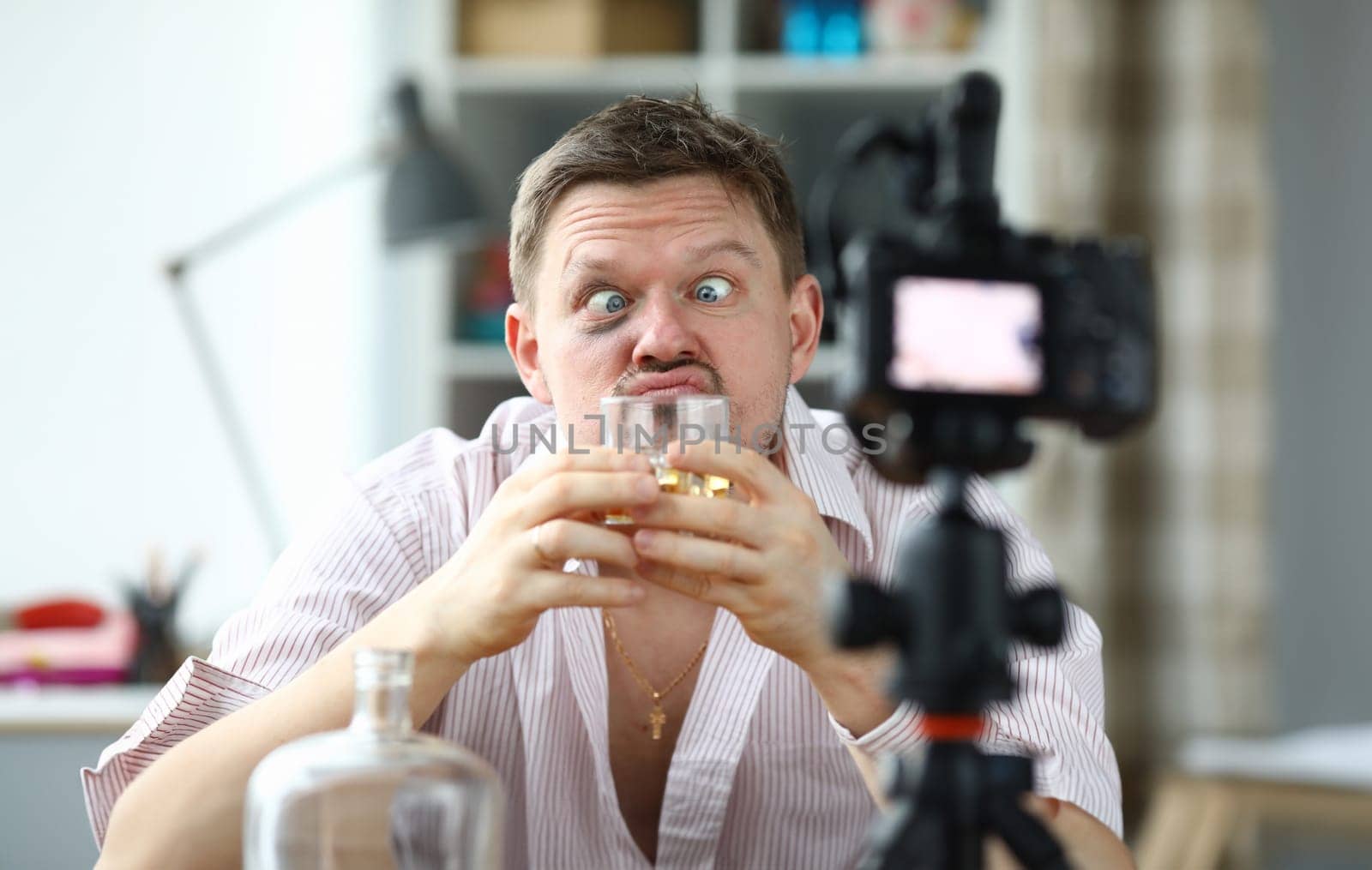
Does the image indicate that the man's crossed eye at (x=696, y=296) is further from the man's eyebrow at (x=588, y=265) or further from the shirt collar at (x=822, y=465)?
the shirt collar at (x=822, y=465)

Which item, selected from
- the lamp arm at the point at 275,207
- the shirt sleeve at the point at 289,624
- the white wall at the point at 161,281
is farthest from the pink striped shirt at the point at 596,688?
the white wall at the point at 161,281

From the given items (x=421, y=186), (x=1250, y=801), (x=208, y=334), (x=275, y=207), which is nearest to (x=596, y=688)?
(x=1250, y=801)

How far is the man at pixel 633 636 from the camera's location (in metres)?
1.10

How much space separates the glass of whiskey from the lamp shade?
1728 mm

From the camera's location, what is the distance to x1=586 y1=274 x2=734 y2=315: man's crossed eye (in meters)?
1.40

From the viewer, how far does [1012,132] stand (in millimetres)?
2979

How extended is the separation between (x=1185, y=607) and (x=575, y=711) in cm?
197

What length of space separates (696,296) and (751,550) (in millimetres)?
496

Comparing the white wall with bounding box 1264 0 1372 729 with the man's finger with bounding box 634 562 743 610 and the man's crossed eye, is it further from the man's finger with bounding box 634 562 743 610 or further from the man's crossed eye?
the man's finger with bounding box 634 562 743 610

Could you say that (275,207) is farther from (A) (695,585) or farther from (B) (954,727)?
(B) (954,727)

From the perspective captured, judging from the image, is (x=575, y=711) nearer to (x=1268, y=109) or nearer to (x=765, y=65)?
(x=765, y=65)

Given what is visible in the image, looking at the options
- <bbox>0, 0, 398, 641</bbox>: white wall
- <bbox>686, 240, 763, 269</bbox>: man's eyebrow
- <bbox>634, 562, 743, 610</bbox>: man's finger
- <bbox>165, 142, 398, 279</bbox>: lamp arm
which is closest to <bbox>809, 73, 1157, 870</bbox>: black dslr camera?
<bbox>634, 562, 743, 610</bbox>: man's finger

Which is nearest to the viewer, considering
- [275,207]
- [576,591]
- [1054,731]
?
[576,591]

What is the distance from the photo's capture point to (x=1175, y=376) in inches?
117
